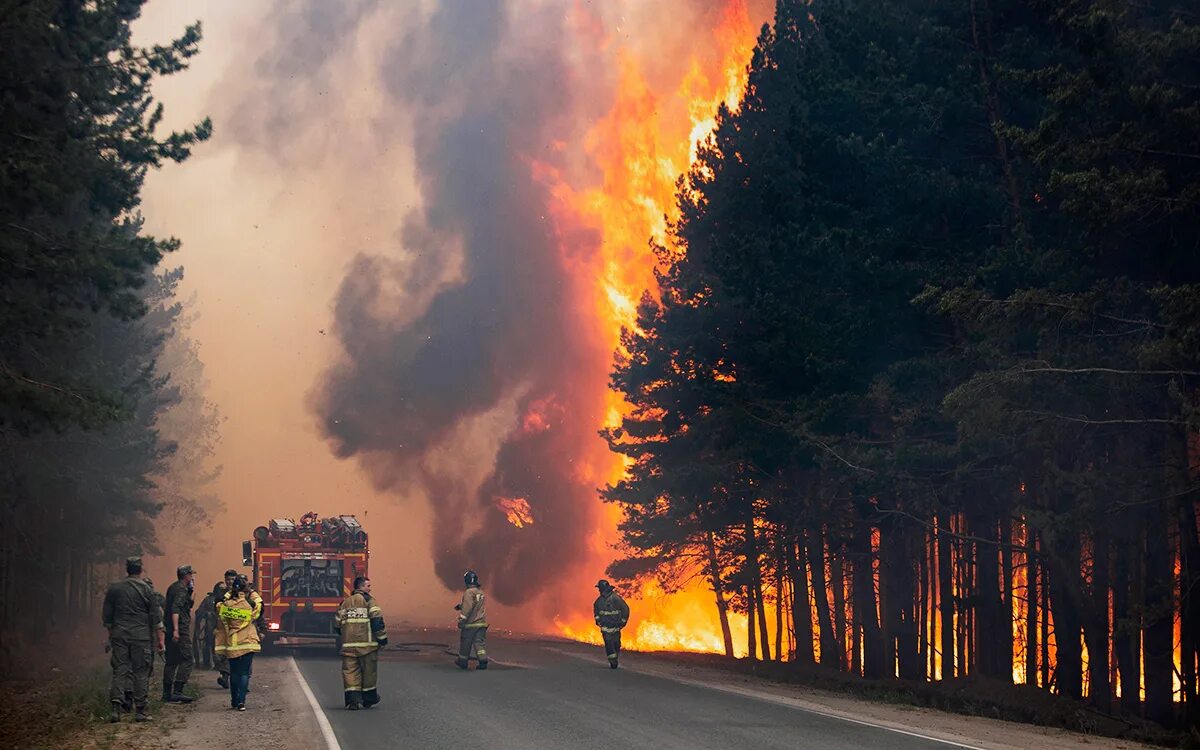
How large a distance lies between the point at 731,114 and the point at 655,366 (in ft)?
25.2

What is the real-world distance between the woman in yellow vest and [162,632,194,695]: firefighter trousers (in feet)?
6.37

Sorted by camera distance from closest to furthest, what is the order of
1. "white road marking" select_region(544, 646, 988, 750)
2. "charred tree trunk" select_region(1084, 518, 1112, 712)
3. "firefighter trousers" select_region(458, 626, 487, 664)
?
"white road marking" select_region(544, 646, 988, 750) < "charred tree trunk" select_region(1084, 518, 1112, 712) < "firefighter trousers" select_region(458, 626, 487, 664)

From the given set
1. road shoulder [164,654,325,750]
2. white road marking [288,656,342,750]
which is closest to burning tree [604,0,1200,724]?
white road marking [288,656,342,750]

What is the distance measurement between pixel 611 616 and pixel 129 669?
11.5 m

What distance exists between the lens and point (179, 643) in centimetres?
1919

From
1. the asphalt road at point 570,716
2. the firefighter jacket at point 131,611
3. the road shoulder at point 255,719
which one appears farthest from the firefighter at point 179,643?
the firefighter jacket at point 131,611

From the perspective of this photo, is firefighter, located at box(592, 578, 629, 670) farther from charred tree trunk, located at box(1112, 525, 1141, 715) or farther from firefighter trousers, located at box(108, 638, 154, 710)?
firefighter trousers, located at box(108, 638, 154, 710)

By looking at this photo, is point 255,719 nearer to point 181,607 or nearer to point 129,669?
point 129,669

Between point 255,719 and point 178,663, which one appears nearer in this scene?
point 255,719

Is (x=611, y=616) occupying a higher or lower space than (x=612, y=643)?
higher

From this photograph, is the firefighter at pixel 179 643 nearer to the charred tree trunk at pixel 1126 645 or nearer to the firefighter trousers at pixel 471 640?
the firefighter trousers at pixel 471 640

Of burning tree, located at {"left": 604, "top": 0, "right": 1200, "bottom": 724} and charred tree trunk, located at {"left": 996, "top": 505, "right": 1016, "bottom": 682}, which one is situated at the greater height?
burning tree, located at {"left": 604, "top": 0, "right": 1200, "bottom": 724}

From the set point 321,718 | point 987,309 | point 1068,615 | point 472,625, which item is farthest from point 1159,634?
point 321,718

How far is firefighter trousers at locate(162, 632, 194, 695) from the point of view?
19203 millimetres
